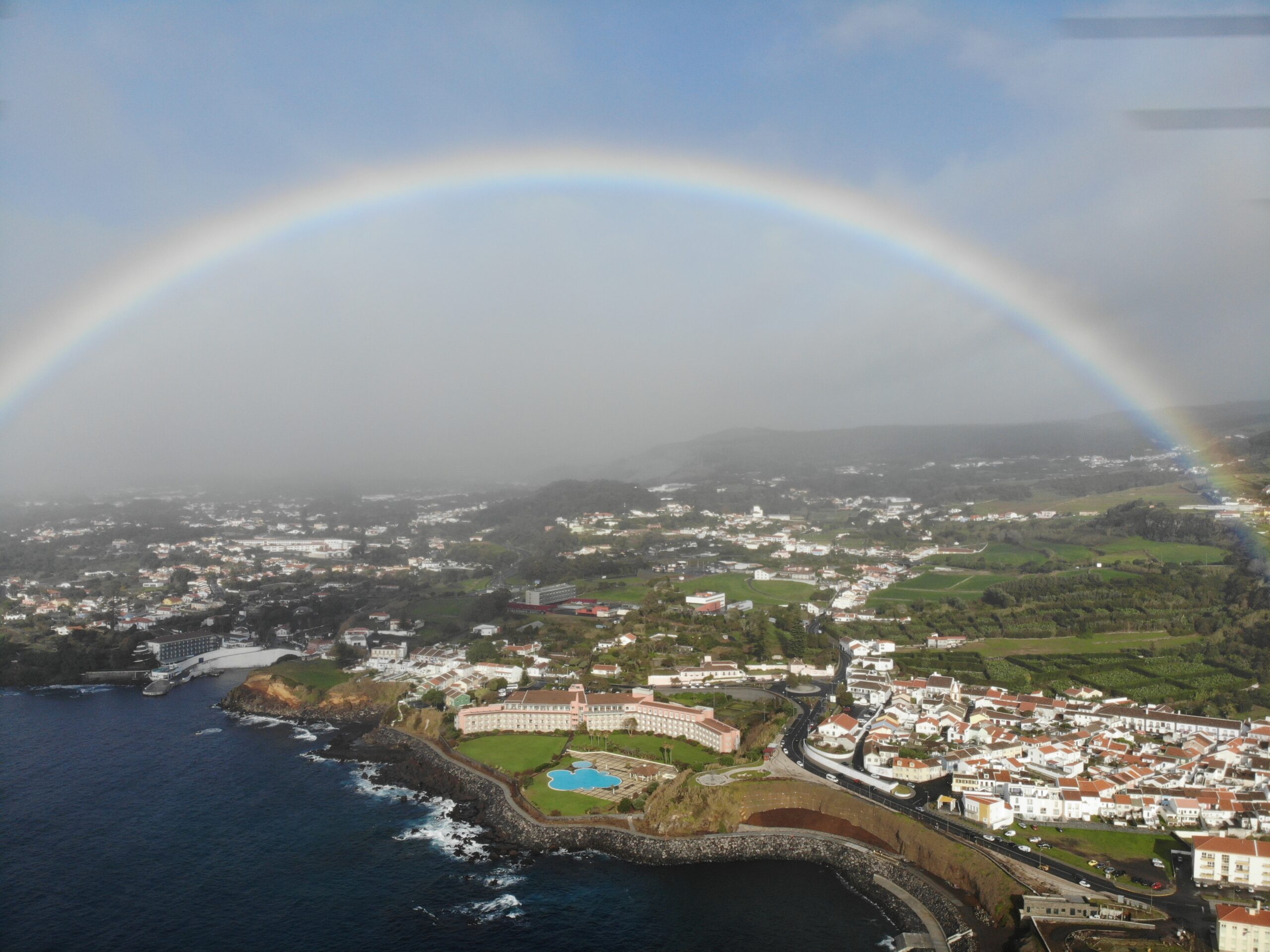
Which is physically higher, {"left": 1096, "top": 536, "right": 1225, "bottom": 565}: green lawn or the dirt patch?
{"left": 1096, "top": 536, "right": 1225, "bottom": 565}: green lawn

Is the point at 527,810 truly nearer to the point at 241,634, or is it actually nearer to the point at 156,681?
the point at 156,681

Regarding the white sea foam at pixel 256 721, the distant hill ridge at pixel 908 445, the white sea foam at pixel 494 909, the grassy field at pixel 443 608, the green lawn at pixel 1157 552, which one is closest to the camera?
the white sea foam at pixel 494 909

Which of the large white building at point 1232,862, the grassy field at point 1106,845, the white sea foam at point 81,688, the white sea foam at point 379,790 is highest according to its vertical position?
the large white building at point 1232,862

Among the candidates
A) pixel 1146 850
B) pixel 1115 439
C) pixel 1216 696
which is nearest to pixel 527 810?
pixel 1146 850

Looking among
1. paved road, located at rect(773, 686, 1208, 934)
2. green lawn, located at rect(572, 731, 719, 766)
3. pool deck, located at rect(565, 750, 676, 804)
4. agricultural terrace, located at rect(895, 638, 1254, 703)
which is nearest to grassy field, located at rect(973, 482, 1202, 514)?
agricultural terrace, located at rect(895, 638, 1254, 703)

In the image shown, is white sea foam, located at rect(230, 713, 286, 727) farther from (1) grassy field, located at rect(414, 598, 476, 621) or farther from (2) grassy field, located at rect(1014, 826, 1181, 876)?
(2) grassy field, located at rect(1014, 826, 1181, 876)

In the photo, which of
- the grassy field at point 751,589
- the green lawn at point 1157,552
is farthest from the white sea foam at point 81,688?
the green lawn at point 1157,552

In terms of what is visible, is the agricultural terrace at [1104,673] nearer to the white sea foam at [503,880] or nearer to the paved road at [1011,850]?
the paved road at [1011,850]
